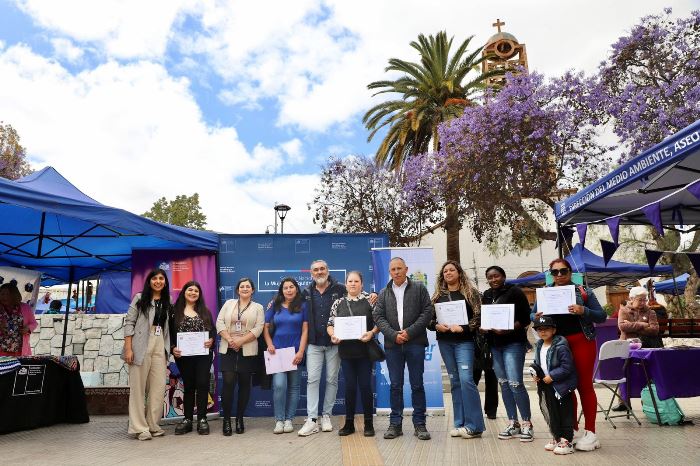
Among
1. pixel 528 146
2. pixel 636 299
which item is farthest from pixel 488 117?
pixel 636 299

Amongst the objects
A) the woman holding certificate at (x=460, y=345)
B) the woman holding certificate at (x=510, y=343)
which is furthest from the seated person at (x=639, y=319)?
the woman holding certificate at (x=460, y=345)

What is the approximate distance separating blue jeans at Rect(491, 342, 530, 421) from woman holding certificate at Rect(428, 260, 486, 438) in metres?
0.29

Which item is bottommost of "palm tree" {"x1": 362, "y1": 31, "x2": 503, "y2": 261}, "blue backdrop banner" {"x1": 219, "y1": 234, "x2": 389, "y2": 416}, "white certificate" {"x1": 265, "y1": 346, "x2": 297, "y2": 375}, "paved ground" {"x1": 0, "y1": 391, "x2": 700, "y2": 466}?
"paved ground" {"x1": 0, "y1": 391, "x2": 700, "y2": 466}

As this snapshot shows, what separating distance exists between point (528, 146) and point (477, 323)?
11.7 meters

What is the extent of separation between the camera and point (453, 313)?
19.0 ft

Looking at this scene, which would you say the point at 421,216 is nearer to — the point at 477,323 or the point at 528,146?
the point at 528,146

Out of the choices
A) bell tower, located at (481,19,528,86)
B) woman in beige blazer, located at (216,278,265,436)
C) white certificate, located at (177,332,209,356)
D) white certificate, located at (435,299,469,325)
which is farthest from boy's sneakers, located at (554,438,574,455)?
bell tower, located at (481,19,528,86)

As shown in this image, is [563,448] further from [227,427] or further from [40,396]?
[40,396]

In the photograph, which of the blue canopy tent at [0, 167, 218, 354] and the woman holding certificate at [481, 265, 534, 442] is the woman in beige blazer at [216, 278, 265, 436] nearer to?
the blue canopy tent at [0, 167, 218, 354]

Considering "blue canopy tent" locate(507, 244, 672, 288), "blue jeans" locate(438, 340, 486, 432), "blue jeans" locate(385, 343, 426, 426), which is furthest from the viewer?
"blue canopy tent" locate(507, 244, 672, 288)

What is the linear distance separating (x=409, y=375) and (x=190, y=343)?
260 cm

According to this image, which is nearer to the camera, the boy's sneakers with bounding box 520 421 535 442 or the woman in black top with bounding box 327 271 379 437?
the boy's sneakers with bounding box 520 421 535 442

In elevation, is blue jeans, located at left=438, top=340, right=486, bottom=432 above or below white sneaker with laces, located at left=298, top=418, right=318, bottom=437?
above

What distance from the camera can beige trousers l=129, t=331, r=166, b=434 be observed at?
6239 millimetres
